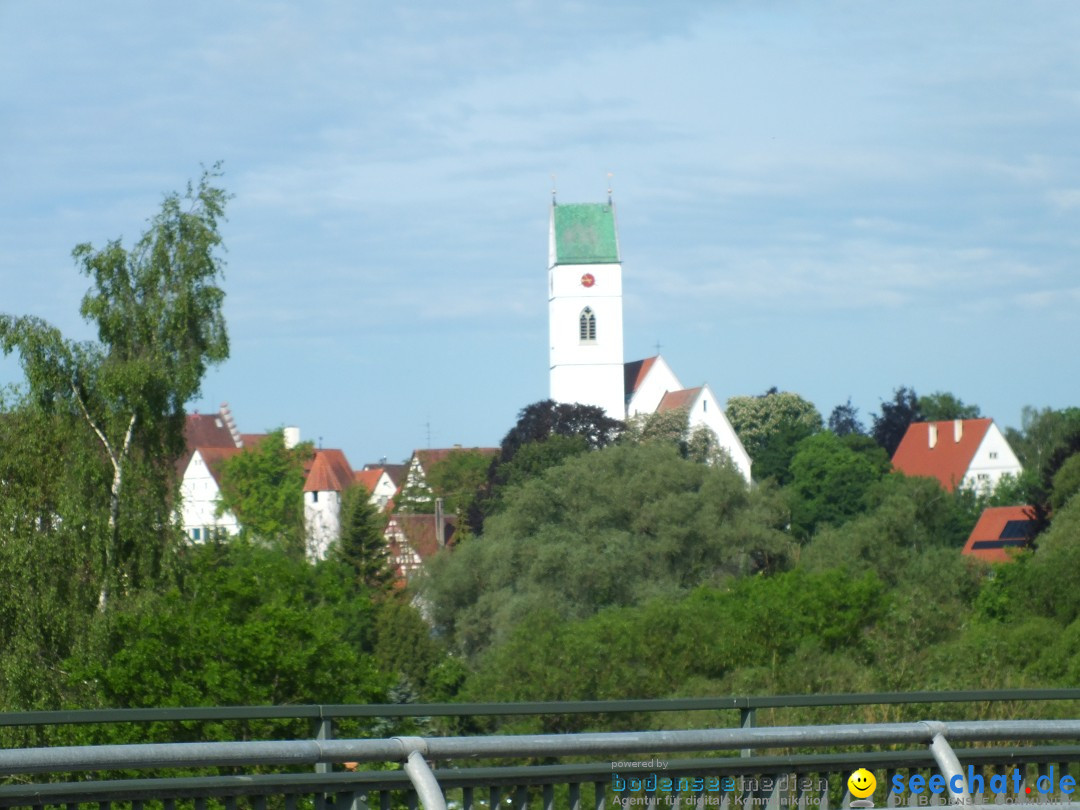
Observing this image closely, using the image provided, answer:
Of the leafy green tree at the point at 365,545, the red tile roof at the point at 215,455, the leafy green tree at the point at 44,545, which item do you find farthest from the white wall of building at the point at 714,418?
the leafy green tree at the point at 44,545

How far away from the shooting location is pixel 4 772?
4281 mm

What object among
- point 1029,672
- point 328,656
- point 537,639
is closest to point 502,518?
point 537,639

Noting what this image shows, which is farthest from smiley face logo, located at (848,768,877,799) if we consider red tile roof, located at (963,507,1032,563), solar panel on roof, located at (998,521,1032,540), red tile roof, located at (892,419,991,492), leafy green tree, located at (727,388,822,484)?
red tile roof, located at (892,419,991,492)

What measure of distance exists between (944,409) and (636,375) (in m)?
29.6

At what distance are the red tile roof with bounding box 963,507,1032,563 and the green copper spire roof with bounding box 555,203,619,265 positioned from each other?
3974 cm

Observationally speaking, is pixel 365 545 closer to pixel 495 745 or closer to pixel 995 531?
pixel 995 531

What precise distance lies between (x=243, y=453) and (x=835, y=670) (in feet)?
239

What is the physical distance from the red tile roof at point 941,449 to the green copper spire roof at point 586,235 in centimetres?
2716

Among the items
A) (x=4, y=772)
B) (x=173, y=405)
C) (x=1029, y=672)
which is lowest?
(x=1029, y=672)

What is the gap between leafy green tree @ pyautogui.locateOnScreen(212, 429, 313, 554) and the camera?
349 feet

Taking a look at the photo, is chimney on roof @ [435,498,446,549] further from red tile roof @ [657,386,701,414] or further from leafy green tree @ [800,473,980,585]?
leafy green tree @ [800,473,980,585]

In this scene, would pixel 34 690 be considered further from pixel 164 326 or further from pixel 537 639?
pixel 537 639

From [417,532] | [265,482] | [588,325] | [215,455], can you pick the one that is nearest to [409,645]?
[417,532]

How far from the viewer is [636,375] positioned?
411 ft
